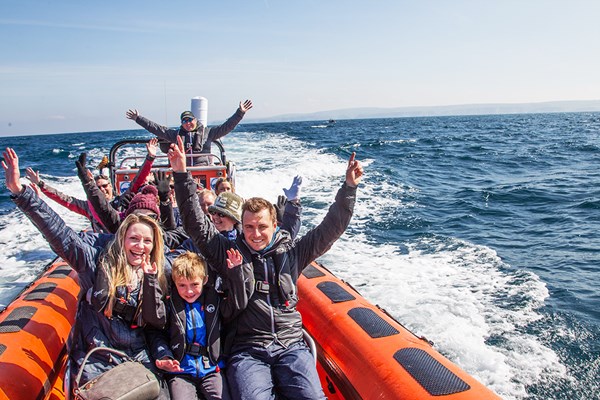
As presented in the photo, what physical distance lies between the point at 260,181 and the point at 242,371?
1066cm

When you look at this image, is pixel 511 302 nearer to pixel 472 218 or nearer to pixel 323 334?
pixel 323 334

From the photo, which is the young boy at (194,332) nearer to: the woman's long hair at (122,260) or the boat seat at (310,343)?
the woman's long hair at (122,260)

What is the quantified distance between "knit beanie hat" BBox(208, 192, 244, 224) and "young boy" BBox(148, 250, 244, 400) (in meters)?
0.53

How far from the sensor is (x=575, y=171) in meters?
15.7

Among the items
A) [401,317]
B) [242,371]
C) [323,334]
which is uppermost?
[242,371]

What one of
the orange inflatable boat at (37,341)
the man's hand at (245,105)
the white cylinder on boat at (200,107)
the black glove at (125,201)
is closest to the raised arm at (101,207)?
the black glove at (125,201)

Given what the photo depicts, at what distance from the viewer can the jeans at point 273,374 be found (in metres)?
2.37

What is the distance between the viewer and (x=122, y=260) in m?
2.48

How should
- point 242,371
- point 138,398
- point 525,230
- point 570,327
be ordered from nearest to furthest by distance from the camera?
point 138,398 → point 242,371 → point 570,327 → point 525,230

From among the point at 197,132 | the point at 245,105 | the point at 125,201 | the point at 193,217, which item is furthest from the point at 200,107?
the point at 193,217

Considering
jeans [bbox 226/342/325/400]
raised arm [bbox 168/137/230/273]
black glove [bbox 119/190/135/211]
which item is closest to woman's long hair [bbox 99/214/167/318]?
raised arm [bbox 168/137/230/273]

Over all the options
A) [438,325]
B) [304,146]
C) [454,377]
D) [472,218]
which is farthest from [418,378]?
[304,146]

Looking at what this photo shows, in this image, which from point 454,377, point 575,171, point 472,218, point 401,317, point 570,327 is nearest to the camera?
point 454,377

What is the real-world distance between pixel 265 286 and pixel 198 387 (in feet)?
2.17
